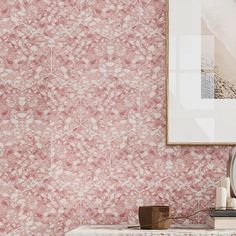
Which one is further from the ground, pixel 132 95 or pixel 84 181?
pixel 132 95

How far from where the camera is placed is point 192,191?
97.4 inches

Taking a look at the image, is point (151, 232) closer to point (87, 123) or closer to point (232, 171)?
point (232, 171)

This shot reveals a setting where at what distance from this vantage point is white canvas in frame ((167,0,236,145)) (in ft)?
8.15

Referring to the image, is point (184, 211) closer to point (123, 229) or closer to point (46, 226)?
point (123, 229)

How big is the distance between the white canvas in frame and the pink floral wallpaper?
0.19 ft

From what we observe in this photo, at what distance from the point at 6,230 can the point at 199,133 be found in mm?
941

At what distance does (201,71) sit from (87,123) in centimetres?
55

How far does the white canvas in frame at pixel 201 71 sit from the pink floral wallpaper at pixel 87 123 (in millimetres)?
59

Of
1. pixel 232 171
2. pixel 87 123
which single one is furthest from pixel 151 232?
pixel 87 123

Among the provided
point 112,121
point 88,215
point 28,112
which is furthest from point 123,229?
point 28,112

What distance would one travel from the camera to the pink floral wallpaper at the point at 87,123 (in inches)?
97.6

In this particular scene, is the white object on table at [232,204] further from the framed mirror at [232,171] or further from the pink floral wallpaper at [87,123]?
the pink floral wallpaper at [87,123]

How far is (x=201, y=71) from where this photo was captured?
2.50 m

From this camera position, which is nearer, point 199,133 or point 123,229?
point 123,229
